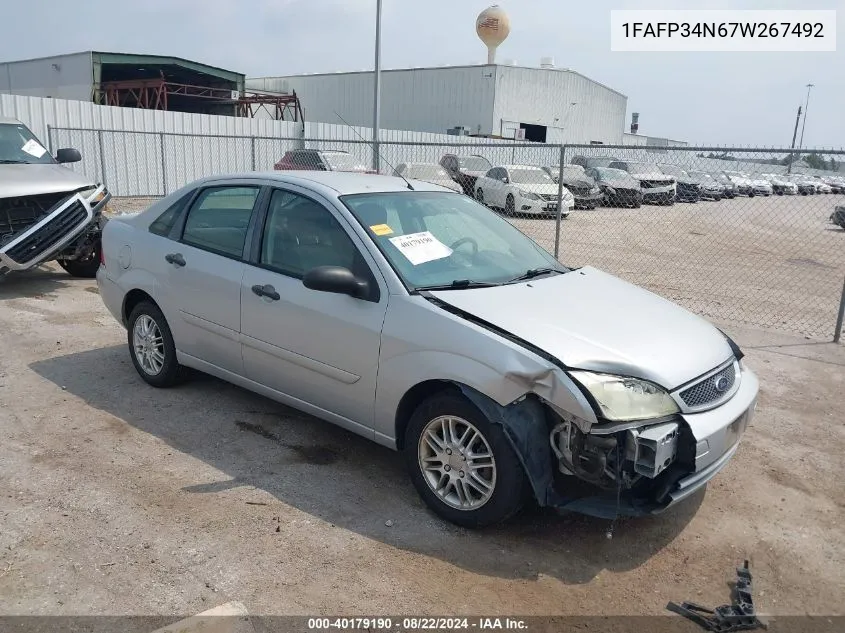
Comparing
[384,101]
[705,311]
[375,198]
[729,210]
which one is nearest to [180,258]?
[375,198]

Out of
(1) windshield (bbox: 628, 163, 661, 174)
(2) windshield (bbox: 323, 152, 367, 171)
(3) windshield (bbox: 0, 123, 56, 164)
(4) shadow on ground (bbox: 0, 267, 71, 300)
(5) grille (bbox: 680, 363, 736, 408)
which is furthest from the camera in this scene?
(1) windshield (bbox: 628, 163, 661, 174)

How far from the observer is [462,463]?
341 centimetres

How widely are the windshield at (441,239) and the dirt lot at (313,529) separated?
4.10 feet

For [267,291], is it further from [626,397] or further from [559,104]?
[559,104]

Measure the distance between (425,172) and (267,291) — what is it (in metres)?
15.0

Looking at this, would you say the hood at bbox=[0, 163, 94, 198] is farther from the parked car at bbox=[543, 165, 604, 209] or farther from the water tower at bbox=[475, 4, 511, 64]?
the water tower at bbox=[475, 4, 511, 64]

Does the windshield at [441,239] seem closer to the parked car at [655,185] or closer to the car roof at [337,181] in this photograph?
the car roof at [337,181]

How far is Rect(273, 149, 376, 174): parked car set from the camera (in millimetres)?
15445

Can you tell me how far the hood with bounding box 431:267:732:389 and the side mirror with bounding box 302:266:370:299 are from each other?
42cm

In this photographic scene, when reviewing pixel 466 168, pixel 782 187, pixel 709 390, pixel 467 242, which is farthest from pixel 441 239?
pixel 782 187

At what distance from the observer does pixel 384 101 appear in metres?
42.2

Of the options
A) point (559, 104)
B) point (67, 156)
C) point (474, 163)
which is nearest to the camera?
point (67, 156)

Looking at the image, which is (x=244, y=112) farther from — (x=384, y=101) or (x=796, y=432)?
(x=796, y=432)

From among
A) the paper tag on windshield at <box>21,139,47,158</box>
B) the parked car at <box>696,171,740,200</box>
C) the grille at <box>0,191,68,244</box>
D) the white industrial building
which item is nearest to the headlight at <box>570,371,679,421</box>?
the grille at <box>0,191,68,244</box>
